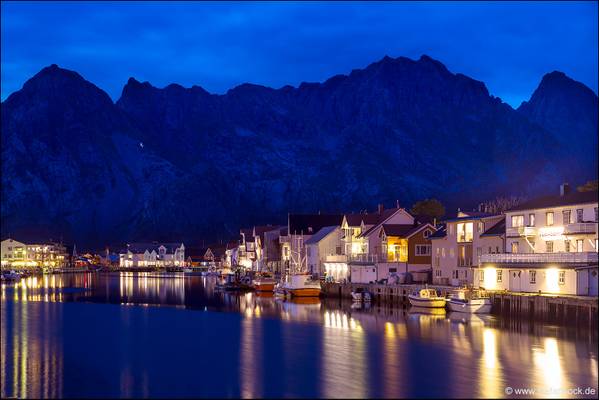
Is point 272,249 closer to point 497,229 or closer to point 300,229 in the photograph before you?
point 300,229

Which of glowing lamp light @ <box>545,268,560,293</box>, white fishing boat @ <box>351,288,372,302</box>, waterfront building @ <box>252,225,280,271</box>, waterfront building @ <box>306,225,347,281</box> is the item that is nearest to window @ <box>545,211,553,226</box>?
glowing lamp light @ <box>545,268,560,293</box>

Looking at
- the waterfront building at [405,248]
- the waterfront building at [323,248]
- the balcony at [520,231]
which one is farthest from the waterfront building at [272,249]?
the balcony at [520,231]

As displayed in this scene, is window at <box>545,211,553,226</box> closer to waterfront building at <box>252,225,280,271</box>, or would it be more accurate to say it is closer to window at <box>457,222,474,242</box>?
window at <box>457,222,474,242</box>

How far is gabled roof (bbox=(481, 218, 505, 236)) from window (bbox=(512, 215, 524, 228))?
90.2 inches

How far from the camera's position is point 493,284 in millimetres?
84000

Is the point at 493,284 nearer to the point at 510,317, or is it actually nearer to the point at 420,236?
the point at 510,317

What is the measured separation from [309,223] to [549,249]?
79026mm

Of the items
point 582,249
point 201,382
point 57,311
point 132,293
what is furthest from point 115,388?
point 132,293

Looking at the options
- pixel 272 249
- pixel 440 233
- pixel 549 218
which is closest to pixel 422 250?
pixel 440 233

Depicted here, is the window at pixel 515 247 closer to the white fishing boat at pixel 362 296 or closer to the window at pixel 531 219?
the window at pixel 531 219

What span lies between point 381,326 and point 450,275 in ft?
84.3

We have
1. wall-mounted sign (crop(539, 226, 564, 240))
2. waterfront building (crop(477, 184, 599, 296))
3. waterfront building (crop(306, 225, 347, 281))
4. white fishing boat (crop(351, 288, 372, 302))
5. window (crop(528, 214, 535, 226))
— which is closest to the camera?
waterfront building (crop(477, 184, 599, 296))

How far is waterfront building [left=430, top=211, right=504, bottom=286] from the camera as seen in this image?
89312 mm

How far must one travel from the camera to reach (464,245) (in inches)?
3708
